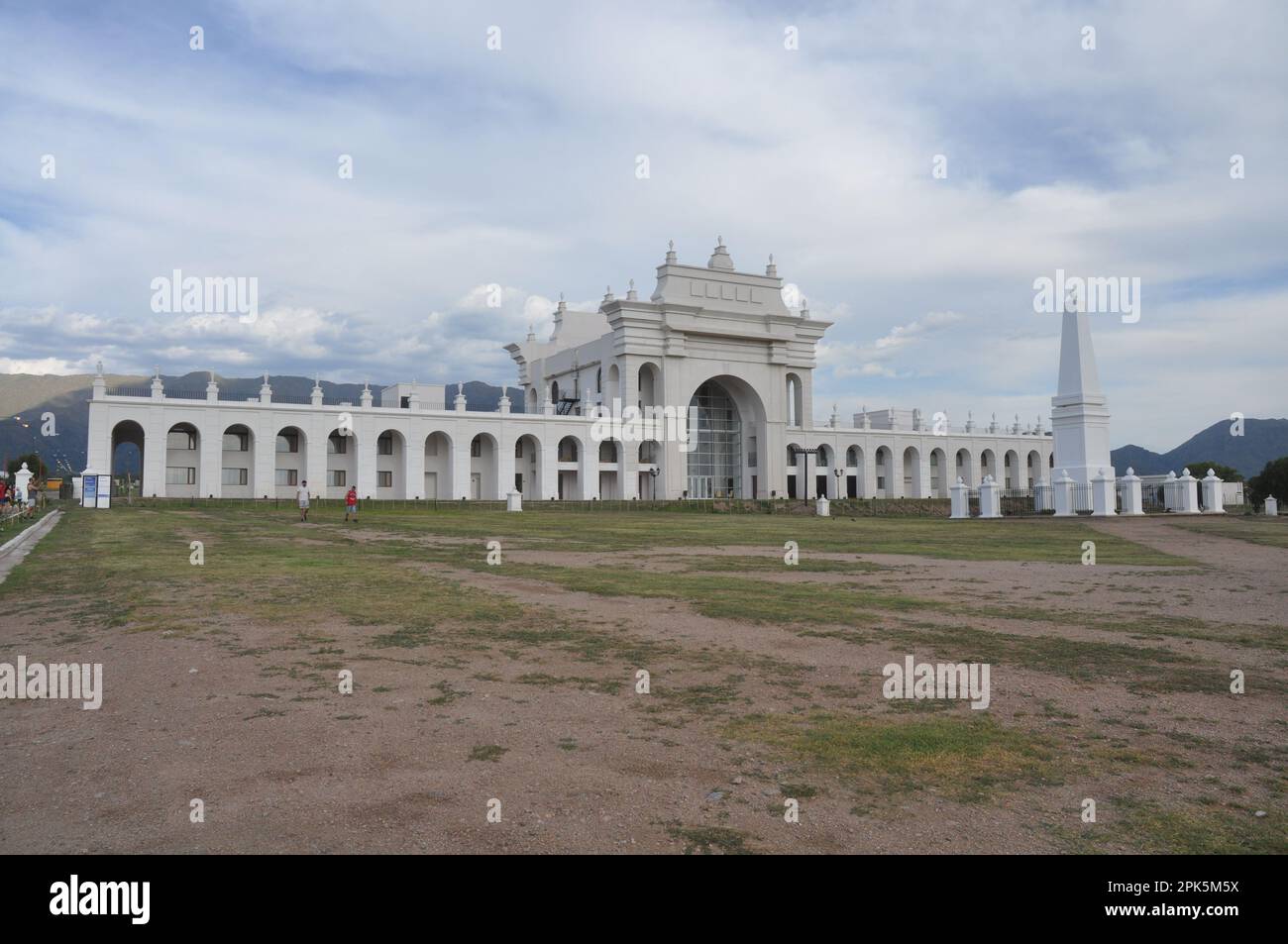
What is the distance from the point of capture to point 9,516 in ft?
104

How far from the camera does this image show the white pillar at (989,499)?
37.8 m

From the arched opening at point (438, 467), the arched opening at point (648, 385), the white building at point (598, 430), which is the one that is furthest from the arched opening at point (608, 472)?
the arched opening at point (438, 467)

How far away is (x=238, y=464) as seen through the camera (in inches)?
2140

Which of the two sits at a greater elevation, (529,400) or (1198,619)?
(529,400)

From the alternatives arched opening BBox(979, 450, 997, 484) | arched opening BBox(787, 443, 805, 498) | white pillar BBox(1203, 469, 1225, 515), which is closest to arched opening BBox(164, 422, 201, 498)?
arched opening BBox(787, 443, 805, 498)

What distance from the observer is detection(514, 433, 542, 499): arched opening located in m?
61.2

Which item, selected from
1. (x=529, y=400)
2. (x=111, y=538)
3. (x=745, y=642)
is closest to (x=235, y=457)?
(x=529, y=400)

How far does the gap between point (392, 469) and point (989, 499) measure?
124 feet

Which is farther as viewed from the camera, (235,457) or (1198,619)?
(235,457)

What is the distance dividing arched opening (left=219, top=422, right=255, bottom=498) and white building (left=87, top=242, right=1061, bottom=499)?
0.29 feet

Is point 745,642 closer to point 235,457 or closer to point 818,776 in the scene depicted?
point 818,776

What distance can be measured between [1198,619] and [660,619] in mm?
6252

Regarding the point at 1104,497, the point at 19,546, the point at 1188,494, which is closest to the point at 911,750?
the point at 19,546

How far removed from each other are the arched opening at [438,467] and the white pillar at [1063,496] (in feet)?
124
